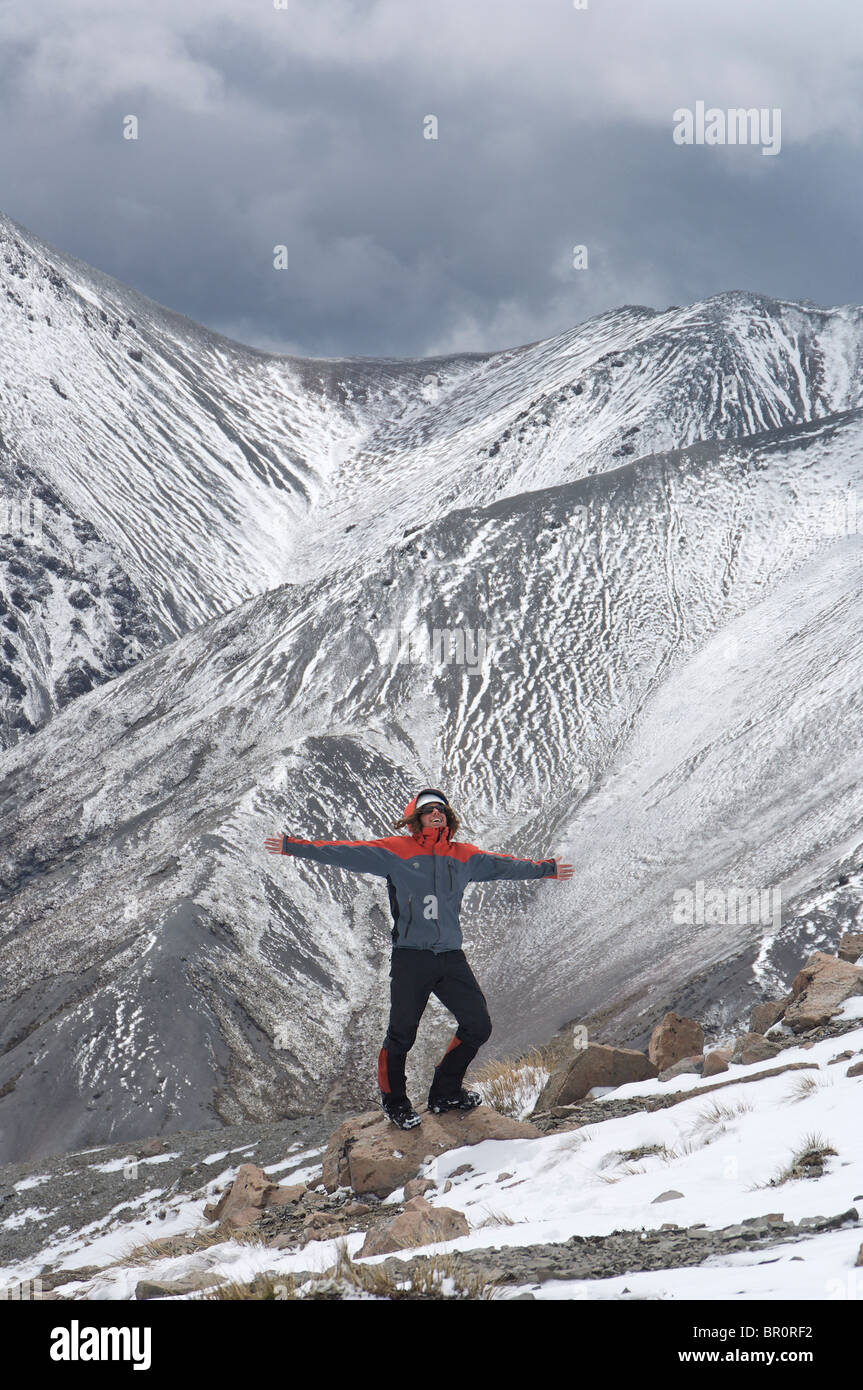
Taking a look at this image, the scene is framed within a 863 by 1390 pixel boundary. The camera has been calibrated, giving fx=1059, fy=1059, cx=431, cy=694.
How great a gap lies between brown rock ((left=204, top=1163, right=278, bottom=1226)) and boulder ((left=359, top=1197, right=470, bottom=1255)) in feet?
8.13

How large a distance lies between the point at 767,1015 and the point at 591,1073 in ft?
6.78

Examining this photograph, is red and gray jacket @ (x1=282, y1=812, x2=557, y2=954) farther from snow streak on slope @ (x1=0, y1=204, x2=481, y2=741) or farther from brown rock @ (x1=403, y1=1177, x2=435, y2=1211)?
snow streak on slope @ (x1=0, y1=204, x2=481, y2=741)

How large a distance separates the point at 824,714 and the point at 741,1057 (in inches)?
1403

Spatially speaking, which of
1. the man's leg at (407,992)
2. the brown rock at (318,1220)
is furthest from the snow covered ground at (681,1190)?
the man's leg at (407,992)

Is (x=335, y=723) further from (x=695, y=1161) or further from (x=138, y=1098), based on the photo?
(x=695, y=1161)

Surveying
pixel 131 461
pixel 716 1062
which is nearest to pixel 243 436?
pixel 131 461

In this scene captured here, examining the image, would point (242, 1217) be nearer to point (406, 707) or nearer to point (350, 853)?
point (350, 853)

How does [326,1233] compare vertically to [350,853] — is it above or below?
below

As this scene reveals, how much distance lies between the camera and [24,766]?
57.5 m

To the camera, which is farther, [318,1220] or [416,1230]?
[318,1220]

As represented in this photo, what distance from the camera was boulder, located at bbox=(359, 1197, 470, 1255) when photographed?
586 cm

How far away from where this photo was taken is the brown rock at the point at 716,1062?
27.6 feet

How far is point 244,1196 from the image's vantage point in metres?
8.90
